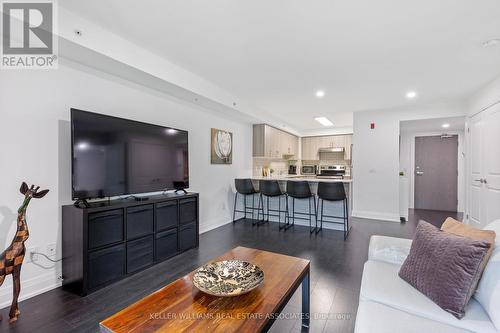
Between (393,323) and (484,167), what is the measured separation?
404 centimetres

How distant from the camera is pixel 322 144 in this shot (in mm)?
8055

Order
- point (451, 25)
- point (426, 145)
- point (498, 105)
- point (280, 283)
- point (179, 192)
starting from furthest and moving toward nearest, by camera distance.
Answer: point (426, 145), point (179, 192), point (498, 105), point (451, 25), point (280, 283)

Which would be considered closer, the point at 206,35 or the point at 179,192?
the point at 206,35

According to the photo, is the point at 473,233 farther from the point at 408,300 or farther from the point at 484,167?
the point at 484,167

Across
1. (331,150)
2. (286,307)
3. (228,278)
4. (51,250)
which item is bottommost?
(286,307)

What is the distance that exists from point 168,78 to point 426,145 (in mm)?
6752

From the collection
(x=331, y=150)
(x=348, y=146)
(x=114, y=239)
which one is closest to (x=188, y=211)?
(x=114, y=239)

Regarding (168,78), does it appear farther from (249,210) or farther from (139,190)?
(249,210)

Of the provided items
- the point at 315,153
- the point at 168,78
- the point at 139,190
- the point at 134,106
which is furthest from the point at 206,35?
the point at 315,153

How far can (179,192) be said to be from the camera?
11.7ft

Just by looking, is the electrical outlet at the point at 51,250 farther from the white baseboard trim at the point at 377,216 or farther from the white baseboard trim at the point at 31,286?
the white baseboard trim at the point at 377,216

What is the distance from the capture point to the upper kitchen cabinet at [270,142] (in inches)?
225

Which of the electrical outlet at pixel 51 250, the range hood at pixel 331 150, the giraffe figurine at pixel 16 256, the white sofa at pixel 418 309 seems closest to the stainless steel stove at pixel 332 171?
the range hood at pixel 331 150

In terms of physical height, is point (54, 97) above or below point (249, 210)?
above
